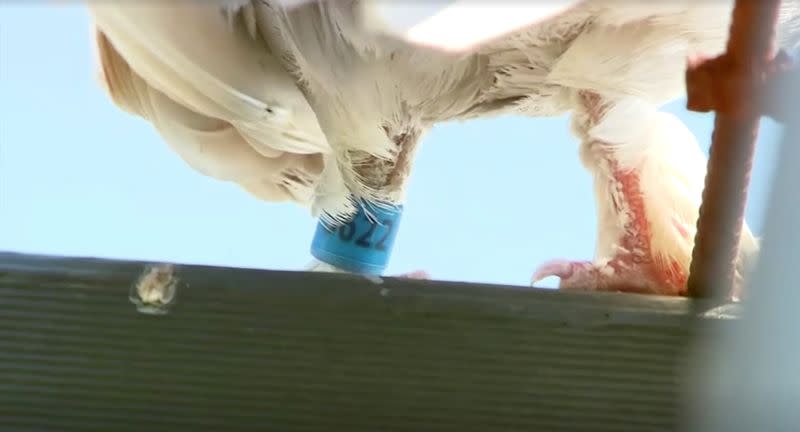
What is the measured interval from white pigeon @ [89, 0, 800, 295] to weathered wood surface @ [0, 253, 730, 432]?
114 mm

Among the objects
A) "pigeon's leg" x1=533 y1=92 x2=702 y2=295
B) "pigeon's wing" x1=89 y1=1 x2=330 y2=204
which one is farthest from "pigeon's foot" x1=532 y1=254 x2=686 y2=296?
"pigeon's wing" x1=89 y1=1 x2=330 y2=204

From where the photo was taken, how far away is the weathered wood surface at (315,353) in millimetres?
491

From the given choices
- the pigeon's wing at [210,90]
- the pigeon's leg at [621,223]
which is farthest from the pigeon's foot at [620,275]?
the pigeon's wing at [210,90]

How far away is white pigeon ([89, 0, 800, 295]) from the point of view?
545mm

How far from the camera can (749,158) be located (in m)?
0.47

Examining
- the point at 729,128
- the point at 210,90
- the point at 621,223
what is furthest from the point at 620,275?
the point at 210,90

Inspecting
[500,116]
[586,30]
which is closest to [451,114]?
[500,116]

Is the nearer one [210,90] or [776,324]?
[776,324]

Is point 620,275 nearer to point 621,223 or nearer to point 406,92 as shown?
point 621,223

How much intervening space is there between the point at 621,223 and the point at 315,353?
0.28 metres

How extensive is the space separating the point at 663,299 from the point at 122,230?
0.48 meters

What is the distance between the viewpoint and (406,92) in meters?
0.63

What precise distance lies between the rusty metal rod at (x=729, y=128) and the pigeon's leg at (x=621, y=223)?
7 cm

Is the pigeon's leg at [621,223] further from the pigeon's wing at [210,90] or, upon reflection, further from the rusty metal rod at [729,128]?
the pigeon's wing at [210,90]
